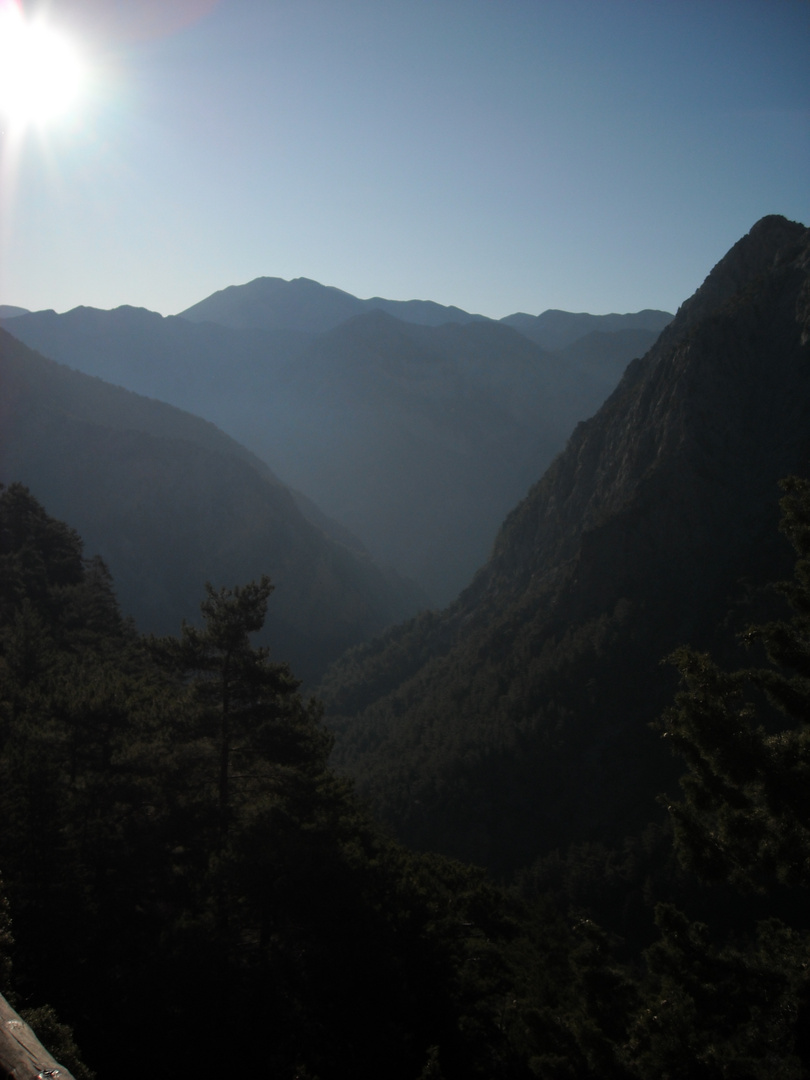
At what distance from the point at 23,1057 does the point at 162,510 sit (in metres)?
119

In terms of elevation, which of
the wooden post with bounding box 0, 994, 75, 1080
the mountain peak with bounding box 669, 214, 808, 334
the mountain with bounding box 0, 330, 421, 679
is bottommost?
the wooden post with bounding box 0, 994, 75, 1080

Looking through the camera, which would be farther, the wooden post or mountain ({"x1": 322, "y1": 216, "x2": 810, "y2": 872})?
mountain ({"x1": 322, "y1": 216, "x2": 810, "y2": 872})

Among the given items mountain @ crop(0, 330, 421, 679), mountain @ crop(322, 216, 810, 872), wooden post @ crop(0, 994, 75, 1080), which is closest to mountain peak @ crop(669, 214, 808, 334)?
mountain @ crop(322, 216, 810, 872)

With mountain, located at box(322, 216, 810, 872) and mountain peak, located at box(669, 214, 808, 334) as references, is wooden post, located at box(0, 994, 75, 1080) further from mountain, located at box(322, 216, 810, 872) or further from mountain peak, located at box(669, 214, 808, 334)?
mountain peak, located at box(669, 214, 808, 334)

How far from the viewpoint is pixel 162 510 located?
113562 millimetres

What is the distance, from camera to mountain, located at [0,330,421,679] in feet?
348

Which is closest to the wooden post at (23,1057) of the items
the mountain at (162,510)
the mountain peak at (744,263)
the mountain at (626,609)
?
the mountain at (626,609)

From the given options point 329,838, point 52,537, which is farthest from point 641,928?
point 52,537

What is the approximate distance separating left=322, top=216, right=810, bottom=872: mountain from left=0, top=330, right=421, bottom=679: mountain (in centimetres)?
4429

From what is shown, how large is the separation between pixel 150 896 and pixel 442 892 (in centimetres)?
783

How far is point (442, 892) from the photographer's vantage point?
17.3 metres

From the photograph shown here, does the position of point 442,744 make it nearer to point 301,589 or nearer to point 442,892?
point 442,892

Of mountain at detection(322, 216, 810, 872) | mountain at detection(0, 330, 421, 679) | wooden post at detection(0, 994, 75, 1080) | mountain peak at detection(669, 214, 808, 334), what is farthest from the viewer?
mountain at detection(0, 330, 421, 679)

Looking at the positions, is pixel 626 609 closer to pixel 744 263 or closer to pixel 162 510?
pixel 744 263
